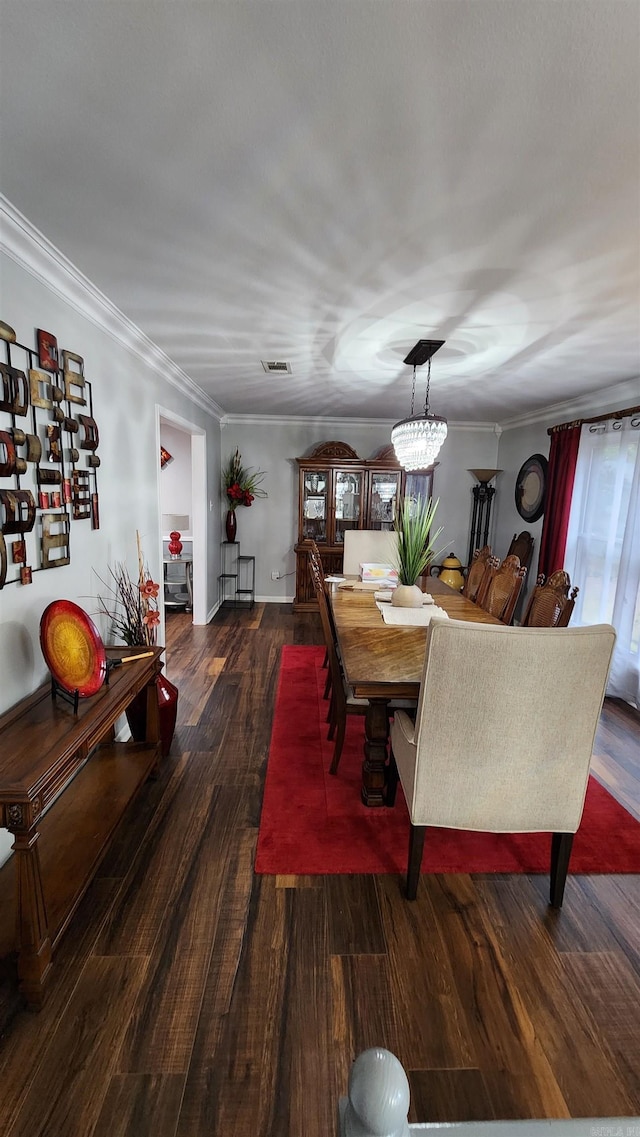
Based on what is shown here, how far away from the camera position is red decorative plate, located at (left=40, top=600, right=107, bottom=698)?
1.68m

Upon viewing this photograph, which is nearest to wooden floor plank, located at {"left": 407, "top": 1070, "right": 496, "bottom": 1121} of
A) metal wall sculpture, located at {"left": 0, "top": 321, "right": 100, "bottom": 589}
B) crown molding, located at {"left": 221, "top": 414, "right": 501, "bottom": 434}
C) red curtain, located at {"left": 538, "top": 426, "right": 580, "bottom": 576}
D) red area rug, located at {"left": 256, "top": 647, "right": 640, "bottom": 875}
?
red area rug, located at {"left": 256, "top": 647, "right": 640, "bottom": 875}

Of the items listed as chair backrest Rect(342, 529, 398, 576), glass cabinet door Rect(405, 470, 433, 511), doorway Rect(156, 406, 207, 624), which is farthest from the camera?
glass cabinet door Rect(405, 470, 433, 511)

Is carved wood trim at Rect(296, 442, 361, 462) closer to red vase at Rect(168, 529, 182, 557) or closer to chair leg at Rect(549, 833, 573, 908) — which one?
red vase at Rect(168, 529, 182, 557)

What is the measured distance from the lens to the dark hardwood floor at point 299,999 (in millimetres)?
1157

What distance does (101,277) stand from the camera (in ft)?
6.46

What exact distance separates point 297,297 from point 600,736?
296cm

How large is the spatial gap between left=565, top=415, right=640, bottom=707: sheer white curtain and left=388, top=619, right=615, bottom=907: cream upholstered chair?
2.26 m

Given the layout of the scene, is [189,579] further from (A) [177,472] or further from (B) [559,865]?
(B) [559,865]

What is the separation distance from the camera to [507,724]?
1.49 m

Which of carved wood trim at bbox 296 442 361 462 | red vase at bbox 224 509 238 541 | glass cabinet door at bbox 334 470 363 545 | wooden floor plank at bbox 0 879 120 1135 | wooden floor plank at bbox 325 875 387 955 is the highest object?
carved wood trim at bbox 296 442 361 462

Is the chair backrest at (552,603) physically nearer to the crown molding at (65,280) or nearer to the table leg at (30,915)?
the table leg at (30,915)

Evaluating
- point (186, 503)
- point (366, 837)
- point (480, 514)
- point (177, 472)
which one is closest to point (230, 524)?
point (186, 503)

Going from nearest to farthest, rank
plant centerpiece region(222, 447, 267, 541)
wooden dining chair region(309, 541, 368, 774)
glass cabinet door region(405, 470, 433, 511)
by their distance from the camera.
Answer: wooden dining chair region(309, 541, 368, 774) → plant centerpiece region(222, 447, 267, 541) → glass cabinet door region(405, 470, 433, 511)

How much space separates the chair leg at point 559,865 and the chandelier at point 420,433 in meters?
2.04
